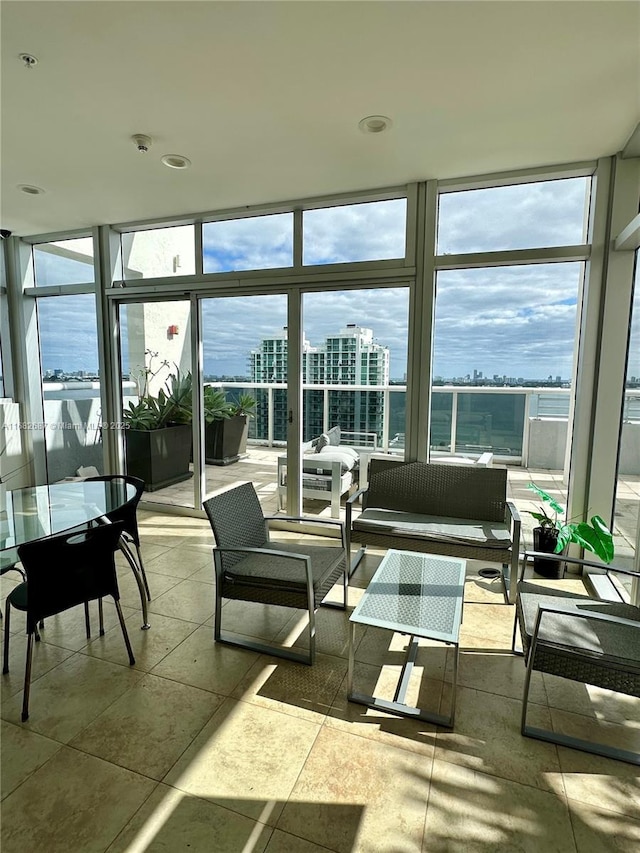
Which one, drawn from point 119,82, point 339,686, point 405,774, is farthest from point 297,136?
point 405,774

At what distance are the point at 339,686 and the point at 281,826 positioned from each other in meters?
0.73

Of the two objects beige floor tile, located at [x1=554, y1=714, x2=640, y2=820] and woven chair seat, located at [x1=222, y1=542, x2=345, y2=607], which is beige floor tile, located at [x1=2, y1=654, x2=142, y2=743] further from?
beige floor tile, located at [x1=554, y1=714, x2=640, y2=820]

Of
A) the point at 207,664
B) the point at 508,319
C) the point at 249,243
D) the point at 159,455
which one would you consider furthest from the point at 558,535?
the point at 159,455

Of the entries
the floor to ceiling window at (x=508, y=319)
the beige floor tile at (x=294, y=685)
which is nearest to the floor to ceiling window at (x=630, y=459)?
the floor to ceiling window at (x=508, y=319)

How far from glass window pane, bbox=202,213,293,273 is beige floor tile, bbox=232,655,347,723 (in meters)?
3.17

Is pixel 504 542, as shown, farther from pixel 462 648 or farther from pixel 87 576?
pixel 87 576

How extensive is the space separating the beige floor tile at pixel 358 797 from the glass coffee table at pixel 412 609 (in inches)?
9.1

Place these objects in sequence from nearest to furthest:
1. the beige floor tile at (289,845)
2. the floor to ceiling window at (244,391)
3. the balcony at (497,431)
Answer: the beige floor tile at (289,845)
the balcony at (497,431)
the floor to ceiling window at (244,391)

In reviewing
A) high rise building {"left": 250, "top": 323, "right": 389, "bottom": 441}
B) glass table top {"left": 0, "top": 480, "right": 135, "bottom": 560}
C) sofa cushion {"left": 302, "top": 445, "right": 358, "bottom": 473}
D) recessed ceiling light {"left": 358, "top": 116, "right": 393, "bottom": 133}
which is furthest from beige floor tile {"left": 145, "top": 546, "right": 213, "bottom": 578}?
recessed ceiling light {"left": 358, "top": 116, "right": 393, "bottom": 133}

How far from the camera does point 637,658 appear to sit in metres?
1.75

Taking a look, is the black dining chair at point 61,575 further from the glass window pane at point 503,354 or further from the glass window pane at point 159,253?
the glass window pane at point 159,253

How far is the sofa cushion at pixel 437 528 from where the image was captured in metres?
2.97

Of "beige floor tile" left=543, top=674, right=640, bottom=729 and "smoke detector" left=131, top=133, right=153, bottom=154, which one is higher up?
"smoke detector" left=131, top=133, right=153, bottom=154

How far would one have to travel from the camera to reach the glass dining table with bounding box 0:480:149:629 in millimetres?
2414
